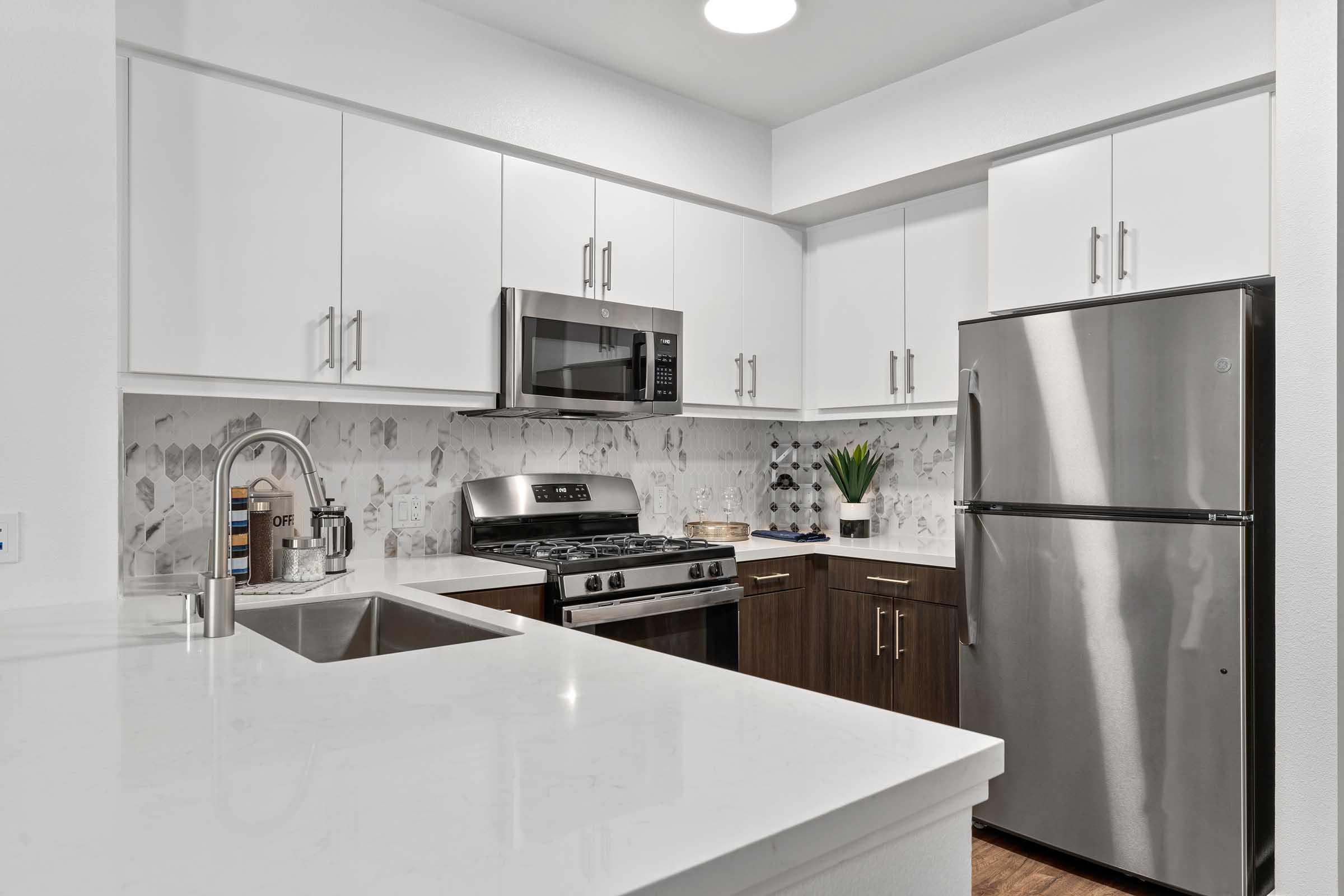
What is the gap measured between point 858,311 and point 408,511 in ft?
6.32

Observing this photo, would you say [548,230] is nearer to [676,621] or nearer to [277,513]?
[277,513]

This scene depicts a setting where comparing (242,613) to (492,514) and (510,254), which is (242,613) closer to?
(492,514)

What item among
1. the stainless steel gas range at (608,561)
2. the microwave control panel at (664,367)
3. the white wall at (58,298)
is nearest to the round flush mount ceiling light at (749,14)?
the microwave control panel at (664,367)

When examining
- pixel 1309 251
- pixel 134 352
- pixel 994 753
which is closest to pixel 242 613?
Result: pixel 134 352

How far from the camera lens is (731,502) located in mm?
3678

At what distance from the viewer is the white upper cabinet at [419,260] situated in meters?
2.44

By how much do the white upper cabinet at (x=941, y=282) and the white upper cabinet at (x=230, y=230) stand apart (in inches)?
81.8

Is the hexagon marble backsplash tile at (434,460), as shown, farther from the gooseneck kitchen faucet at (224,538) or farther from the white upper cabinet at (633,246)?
the gooseneck kitchen faucet at (224,538)

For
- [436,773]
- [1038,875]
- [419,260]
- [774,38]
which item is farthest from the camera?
[774,38]

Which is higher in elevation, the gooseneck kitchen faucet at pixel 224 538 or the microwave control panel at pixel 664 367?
the microwave control panel at pixel 664 367

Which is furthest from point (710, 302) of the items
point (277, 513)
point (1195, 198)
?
point (277, 513)

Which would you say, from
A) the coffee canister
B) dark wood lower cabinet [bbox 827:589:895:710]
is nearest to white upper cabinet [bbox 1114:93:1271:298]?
dark wood lower cabinet [bbox 827:589:895:710]

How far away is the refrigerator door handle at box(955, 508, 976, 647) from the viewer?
8.73 feet

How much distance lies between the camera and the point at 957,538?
2.71m
